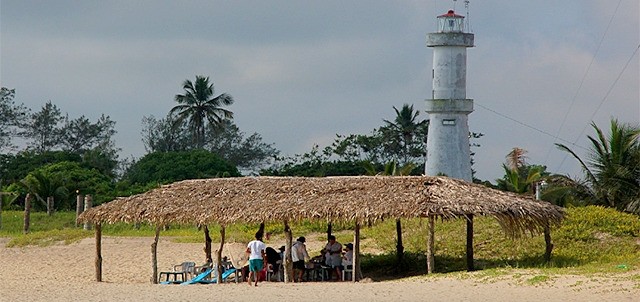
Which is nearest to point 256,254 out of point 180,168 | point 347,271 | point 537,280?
point 347,271

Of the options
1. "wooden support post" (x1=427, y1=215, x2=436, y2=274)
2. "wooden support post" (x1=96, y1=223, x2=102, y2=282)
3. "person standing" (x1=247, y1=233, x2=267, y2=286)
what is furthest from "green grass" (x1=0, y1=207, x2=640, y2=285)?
"wooden support post" (x1=96, y1=223, x2=102, y2=282)

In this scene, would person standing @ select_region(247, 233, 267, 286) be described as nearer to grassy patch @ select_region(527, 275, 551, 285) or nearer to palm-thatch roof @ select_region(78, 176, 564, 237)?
palm-thatch roof @ select_region(78, 176, 564, 237)

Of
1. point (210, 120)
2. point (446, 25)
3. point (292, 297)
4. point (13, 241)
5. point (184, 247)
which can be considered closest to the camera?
point (292, 297)

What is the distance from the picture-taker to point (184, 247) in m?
31.4

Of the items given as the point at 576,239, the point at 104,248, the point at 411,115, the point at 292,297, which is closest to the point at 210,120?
the point at 411,115

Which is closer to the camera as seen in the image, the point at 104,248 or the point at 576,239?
the point at 576,239

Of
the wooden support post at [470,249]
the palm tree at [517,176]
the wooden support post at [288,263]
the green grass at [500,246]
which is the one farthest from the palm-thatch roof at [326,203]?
the palm tree at [517,176]

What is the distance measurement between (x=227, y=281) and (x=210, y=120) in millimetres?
34777

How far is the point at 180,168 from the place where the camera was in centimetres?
4953

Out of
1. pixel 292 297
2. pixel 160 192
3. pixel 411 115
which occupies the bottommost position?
pixel 292 297

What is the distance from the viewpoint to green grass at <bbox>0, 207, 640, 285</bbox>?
23.5 meters

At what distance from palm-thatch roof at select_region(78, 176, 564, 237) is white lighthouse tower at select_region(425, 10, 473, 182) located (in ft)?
43.0

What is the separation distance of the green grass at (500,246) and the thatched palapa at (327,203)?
1.13 meters

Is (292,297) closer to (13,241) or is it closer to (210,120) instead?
(13,241)
